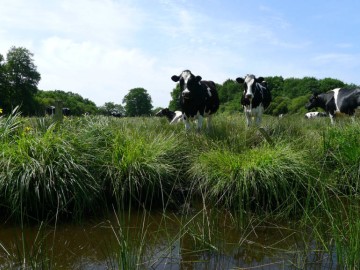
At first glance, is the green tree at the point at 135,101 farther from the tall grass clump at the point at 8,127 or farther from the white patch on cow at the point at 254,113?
the tall grass clump at the point at 8,127

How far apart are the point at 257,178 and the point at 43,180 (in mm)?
2884

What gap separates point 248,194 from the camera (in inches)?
198

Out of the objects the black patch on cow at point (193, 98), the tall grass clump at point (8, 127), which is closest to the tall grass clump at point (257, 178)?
the tall grass clump at point (8, 127)

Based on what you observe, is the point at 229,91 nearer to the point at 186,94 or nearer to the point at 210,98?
the point at 210,98

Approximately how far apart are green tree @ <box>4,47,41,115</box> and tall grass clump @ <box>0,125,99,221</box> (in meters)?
48.8

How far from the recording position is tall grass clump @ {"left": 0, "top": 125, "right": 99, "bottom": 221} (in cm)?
464

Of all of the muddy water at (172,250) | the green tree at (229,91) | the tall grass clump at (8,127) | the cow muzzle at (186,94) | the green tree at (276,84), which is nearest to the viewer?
the muddy water at (172,250)

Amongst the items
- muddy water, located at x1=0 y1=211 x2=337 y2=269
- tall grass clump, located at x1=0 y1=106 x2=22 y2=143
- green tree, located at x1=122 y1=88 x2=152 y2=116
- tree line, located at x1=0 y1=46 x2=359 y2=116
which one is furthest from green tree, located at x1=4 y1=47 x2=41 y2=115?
muddy water, located at x1=0 y1=211 x2=337 y2=269

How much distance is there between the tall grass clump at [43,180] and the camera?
4.64m

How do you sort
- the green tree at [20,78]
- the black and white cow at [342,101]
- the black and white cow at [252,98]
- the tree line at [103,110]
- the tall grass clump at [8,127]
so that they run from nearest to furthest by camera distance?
the tall grass clump at [8,127] → the black and white cow at [252,98] → the black and white cow at [342,101] → the tree line at [103,110] → the green tree at [20,78]

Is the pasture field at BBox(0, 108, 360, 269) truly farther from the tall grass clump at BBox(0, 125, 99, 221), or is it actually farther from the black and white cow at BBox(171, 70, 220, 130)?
the black and white cow at BBox(171, 70, 220, 130)

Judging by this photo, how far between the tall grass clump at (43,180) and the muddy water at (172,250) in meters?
0.37

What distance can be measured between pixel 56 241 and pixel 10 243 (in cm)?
47

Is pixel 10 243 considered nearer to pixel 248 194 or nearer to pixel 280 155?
pixel 248 194
